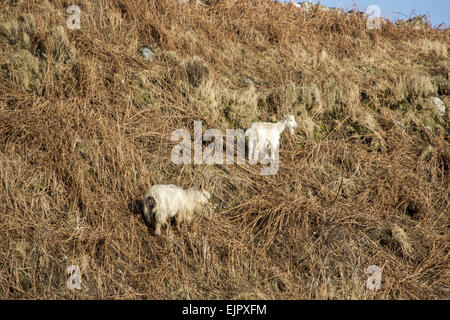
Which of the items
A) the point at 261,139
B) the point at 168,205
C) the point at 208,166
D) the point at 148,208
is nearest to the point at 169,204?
the point at 168,205

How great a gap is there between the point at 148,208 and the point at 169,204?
277 mm

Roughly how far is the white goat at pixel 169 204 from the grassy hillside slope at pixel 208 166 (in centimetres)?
22

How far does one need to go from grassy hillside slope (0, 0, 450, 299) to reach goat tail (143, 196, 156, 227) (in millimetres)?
153

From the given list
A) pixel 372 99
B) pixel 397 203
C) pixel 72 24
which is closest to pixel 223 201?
pixel 397 203

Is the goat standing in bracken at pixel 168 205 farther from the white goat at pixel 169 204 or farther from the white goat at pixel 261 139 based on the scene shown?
the white goat at pixel 261 139

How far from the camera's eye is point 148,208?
4914 millimetres

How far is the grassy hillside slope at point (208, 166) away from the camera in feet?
15.2

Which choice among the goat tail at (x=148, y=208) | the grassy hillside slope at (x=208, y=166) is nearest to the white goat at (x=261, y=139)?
the grassy hillside slope at (x=208, y=166)

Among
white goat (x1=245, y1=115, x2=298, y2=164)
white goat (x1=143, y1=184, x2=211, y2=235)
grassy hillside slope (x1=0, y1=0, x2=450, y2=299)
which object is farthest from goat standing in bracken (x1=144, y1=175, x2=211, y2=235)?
white goat (x1=245, y1=115, x2=298, y2=164)

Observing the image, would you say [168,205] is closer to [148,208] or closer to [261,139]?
[148,208]

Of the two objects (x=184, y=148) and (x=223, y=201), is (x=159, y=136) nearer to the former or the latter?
(x=184, y=148)

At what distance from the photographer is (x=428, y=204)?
19.9 ft

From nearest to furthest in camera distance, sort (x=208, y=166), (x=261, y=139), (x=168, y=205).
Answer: (x=168, y=205) < (x=208, y=166) < (x=261, y=139)

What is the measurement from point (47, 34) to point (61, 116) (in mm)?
2184
